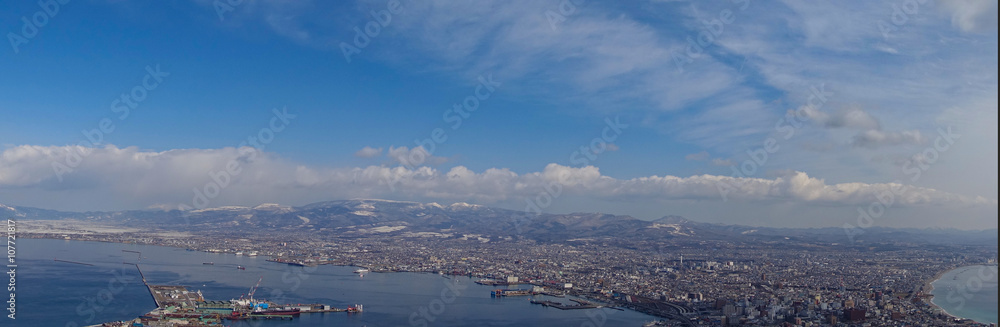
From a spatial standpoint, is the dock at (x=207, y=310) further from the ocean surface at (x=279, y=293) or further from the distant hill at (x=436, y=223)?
the distant hill at (x=436, y=223)

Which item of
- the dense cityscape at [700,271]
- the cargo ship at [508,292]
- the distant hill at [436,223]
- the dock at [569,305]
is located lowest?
the dock at [569,305]

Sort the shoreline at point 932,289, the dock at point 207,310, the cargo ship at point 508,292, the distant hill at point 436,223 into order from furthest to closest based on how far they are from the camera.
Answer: the distant hill at point 436,223, the cargo ship at point 508,292, the shoreline at point 932,289, the dock at point 207,310

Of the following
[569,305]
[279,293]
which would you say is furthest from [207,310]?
[569,305]

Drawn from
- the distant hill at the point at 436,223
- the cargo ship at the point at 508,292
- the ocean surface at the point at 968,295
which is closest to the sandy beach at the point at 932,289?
the ocean surface at the point at 968,295

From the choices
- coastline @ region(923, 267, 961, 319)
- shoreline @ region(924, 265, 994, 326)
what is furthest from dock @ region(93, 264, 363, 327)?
coastline @ region(923, 267, 961, 319)

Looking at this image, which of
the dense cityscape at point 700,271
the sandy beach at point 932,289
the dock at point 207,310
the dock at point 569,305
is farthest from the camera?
the dock at point 569,305

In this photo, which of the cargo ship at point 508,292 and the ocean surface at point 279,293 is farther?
the cargo ship at point 508,292

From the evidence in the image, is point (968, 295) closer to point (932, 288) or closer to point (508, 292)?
point (932, 288)
